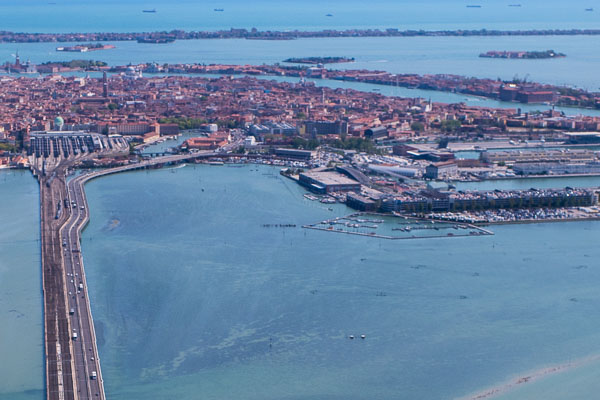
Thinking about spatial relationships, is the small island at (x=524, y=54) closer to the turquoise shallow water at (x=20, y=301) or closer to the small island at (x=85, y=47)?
the small island at (x=85, y=47)

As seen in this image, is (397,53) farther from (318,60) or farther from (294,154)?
(294,154)

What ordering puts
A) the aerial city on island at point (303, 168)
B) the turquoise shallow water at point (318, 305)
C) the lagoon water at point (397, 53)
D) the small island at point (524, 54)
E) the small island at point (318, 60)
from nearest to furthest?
1. the turquoise shallow water at point (318, 305)
2. the aerial city on island at point (303, 168)
3. the lagoon water at point (397, 53)
4. the small island at point (318, 60)
5. the small island at point (524, 54)

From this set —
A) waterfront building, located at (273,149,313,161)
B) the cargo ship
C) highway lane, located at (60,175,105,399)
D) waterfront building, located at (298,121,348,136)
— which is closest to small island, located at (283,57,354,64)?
the cargo ship

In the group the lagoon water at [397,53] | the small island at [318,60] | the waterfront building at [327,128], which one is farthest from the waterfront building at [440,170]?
the small island at [318,60]

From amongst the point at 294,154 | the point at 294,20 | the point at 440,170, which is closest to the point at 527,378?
the point at 440,170

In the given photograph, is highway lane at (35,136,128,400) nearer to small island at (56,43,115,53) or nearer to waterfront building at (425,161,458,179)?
waterfront building at (425,161,458,179)
